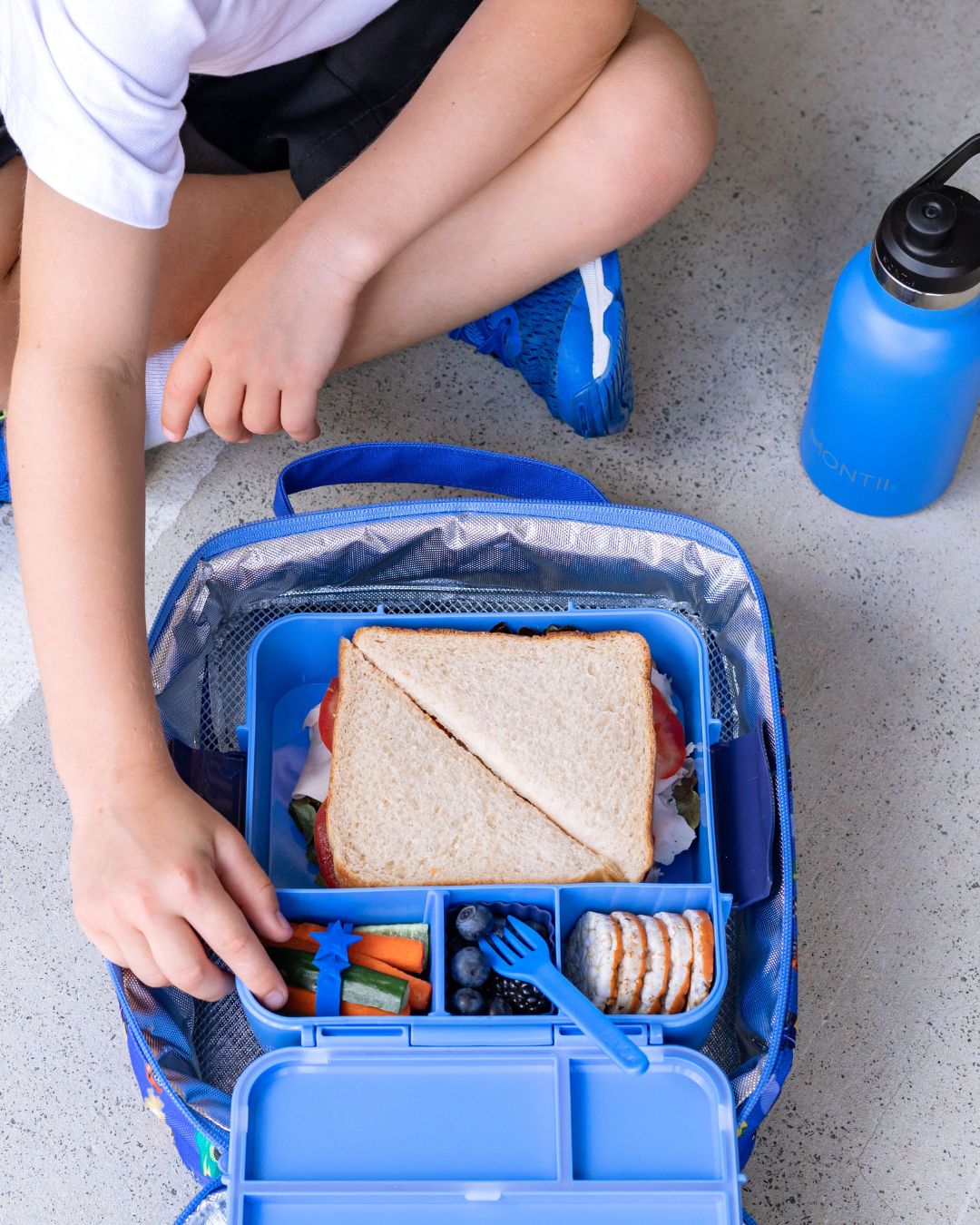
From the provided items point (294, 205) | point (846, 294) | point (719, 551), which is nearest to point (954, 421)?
point (846, 294)

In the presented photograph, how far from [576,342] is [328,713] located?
39 centimetres

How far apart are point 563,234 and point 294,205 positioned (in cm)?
24

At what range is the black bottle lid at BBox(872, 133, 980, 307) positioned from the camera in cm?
97

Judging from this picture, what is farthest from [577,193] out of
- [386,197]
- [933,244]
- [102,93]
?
[102,93]

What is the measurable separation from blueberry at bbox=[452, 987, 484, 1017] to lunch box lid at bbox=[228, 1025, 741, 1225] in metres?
0.03

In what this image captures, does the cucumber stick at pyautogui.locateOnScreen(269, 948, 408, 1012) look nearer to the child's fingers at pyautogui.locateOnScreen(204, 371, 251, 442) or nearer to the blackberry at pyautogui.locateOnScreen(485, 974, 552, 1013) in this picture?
the blackberry at pyautogui.locateOnScreen(485, 974, 552, 1013)

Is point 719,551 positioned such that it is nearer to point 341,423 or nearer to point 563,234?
point 563,234

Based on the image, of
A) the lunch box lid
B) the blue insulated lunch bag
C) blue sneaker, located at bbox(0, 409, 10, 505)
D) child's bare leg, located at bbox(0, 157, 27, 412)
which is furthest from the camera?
blue sneaker, located at bbox(0, 409, 10, 505)

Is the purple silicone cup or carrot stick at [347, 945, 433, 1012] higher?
the purple silicone cup

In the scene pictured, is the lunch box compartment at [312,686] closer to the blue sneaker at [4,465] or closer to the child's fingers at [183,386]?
the child's fingers at [183,386]

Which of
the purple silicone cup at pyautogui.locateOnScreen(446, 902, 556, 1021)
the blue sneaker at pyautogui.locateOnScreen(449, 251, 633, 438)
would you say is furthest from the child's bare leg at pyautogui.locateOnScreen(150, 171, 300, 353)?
the purple silicone cup at pyautogui.locateOnScreen(446, 902, 556, 1021)

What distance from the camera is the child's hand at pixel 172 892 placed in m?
0.80

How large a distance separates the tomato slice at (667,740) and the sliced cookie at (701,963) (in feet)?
0.46

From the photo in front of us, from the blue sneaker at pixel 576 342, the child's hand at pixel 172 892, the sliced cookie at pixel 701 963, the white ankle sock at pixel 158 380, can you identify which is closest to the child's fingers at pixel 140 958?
the child's hand at pixel 172 892
